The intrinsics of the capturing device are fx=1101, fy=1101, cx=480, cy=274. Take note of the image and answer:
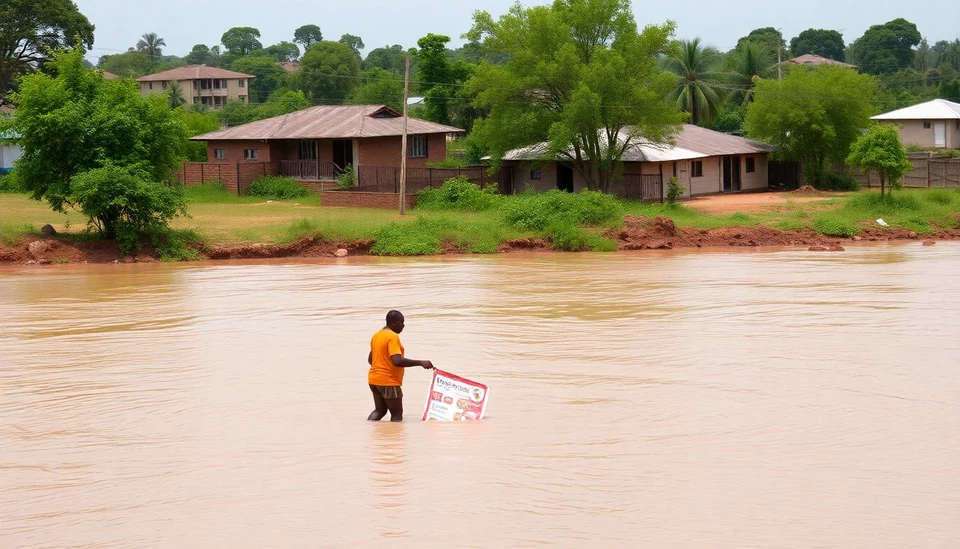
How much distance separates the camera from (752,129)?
4919cm

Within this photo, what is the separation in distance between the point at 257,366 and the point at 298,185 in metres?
31.0

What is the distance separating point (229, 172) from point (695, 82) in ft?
90.6

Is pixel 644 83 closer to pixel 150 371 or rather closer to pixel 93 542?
pixel 150 371

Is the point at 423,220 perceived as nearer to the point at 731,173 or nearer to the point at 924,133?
the point at 731,173

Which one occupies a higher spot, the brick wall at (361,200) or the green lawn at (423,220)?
the brick wall at (361,200)

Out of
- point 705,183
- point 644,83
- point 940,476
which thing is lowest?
point 940,476

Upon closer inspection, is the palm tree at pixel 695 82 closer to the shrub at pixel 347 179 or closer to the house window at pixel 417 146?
the house window at pixel 417 146

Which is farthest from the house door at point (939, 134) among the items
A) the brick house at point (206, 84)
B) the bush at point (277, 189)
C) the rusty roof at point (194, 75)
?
the rusty roof at point (194, 75)

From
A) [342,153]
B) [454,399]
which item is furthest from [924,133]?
[454,399]

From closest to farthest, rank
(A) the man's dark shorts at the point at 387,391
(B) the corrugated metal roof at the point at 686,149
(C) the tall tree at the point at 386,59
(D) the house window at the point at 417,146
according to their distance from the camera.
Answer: (A) the man's dark shorts at the point at 387,391, (B) the corrugated metal roof at the point at 686,149, (D) the house window at the point at 417,146, (C) the tall tree at the point at 386,59

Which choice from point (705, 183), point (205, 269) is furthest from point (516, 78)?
point (205, 269)

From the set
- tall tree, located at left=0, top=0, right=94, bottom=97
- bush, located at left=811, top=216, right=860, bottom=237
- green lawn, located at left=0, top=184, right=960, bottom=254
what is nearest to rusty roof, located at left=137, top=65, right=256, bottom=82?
tall tree, located at left=0, top=0, right=94, bottom=97

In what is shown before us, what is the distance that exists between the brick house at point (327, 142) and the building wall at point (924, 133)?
26.9 metres

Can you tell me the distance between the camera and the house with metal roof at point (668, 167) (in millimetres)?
42531
